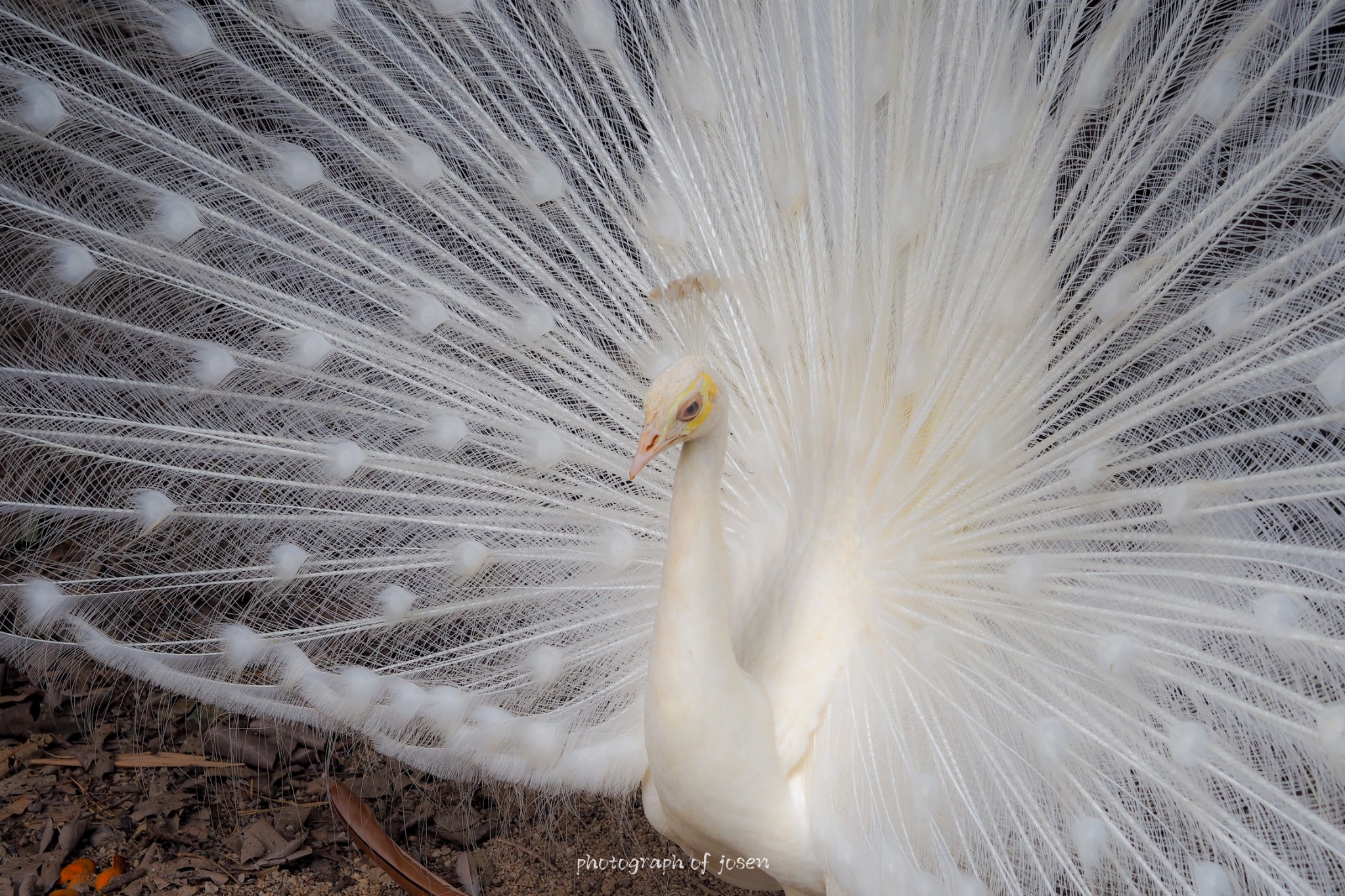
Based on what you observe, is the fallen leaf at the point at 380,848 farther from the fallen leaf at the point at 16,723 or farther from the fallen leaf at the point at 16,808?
the fallen leaf at the point at 16,723

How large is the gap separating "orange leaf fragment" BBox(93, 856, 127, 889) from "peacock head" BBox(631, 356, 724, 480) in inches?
78.5

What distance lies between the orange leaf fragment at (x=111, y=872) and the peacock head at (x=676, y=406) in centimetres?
199

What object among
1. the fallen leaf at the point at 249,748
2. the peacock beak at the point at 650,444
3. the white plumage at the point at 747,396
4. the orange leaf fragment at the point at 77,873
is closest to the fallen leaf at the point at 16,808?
the orange leaf fragment at the point at 77,873

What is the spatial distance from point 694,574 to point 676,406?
0.33 metres

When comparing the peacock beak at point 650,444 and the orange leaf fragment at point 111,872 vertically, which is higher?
the peacock beak at point 650,444

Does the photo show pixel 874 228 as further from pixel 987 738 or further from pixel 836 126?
pixel 987 738

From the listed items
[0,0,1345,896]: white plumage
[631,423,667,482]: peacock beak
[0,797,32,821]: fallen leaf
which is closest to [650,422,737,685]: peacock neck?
[0,0,1345,896]: white plumage

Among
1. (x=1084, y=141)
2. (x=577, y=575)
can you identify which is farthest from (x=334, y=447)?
(x=1084, y=141)

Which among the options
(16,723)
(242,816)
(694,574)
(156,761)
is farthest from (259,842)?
(694,574)

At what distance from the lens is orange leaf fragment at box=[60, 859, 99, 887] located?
276cm

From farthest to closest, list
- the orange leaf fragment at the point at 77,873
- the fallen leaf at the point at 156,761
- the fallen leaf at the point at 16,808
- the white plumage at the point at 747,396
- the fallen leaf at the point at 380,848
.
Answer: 1. the fallen leaf at the point at 156,761
2. the fallen leaf at the point at 16,808
3. the orange leaf fragment at the point at 77,873
4. the fallen leaf at the point at 380,848
5. the white plumage at the point at 747,396

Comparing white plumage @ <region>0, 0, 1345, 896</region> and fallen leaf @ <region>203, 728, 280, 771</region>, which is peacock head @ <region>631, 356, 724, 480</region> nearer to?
white plumage @ <region>0, 0, 1345, 896</region>

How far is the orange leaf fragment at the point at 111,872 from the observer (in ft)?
9.09

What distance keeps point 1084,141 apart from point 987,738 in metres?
1.16
